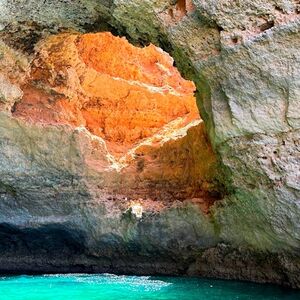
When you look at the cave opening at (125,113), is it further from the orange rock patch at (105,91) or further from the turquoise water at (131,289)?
the turquoise water at (131,289)

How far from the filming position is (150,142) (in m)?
8.45

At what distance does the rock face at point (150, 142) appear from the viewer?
5.36 m

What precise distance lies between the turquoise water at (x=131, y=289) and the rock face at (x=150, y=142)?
0.36 metres

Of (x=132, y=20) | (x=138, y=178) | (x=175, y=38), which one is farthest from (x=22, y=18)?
(x=138, y=178)

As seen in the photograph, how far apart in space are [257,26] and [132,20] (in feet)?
4.68

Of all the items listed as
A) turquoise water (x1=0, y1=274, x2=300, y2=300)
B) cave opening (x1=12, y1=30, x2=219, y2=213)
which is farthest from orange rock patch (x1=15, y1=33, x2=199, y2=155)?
turquoise water (x1=0, y1=274, x2=300, y2=300)

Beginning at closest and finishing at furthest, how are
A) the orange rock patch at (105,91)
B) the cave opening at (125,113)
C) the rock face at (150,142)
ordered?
the rock face at (150,142), the cave opening at (125,113), the orange rock patch at (105,91)

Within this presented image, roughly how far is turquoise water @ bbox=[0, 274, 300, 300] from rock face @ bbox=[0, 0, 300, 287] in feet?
1.19

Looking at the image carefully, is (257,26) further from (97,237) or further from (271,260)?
(97,237)

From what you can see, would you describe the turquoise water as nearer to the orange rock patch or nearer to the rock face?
the rock face

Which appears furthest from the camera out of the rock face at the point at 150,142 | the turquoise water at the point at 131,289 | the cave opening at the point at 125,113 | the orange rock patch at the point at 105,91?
the orange rock patch at the point at 105,91

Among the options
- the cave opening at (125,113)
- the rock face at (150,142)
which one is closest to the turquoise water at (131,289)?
the rock face at (150,142)

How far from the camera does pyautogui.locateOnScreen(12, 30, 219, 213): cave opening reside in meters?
7.51

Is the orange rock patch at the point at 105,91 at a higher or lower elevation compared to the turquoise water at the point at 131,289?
higher
